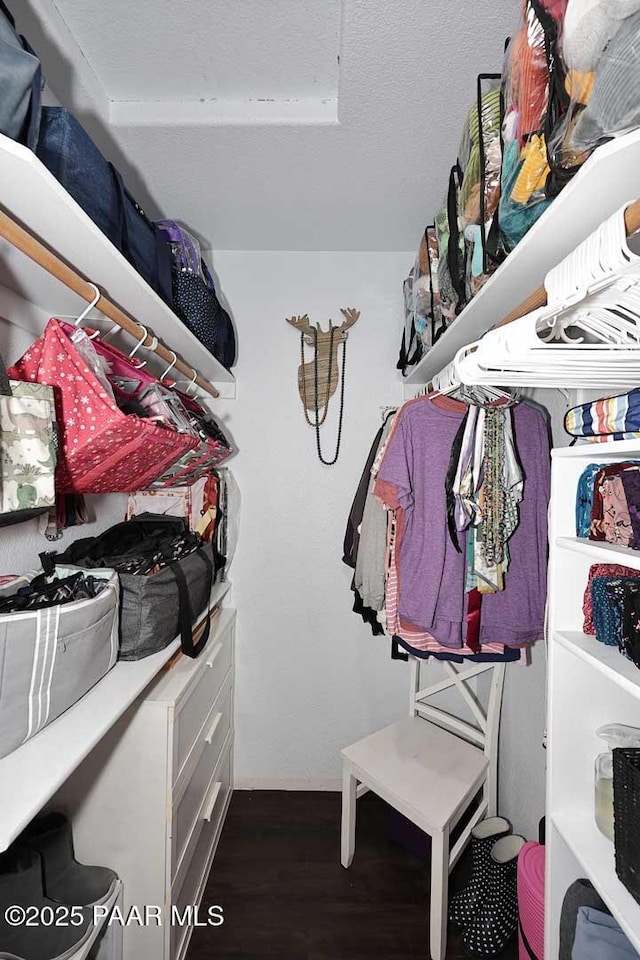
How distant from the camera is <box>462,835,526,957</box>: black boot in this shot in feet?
4.71

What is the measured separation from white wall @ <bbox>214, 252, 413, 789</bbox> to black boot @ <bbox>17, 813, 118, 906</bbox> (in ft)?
3.45

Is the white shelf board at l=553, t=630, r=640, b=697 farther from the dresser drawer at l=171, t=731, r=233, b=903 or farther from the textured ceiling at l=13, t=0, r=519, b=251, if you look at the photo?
the textured ceiling at l=13, t=0, r=519, b=251

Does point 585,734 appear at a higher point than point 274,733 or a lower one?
higher

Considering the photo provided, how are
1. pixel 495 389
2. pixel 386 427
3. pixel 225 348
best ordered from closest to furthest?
pixel 495 389
pixel 386 427
pixel 225 348

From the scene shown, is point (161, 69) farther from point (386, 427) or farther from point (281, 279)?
point (386, 427)

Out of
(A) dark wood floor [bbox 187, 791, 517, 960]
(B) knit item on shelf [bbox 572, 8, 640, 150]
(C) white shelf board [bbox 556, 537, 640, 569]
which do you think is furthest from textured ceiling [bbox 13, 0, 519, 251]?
(A) dark wood floor [bbox 187, 791, 517, 960]

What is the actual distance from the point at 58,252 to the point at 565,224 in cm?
100

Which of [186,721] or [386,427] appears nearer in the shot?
[186,721]

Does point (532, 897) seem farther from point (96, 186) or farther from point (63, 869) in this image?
point (96, 186)

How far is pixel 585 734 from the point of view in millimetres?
939

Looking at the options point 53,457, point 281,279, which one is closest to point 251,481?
point 281,279

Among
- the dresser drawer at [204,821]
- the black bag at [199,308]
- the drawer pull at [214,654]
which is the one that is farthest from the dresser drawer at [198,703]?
the black bag at [199,308]

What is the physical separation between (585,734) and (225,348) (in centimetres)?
180

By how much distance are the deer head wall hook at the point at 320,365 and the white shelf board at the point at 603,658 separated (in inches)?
57.3
